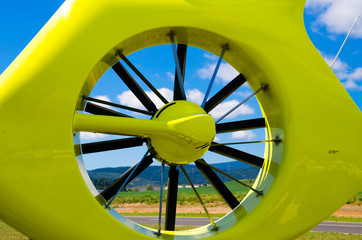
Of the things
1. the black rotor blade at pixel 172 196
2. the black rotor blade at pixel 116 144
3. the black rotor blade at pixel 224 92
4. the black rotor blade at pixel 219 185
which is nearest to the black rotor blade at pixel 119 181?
the black rotor blade at pixel 116 144

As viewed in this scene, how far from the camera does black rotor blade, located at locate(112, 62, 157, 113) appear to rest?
502 cm

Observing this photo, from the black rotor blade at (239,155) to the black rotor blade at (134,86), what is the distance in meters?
1.23

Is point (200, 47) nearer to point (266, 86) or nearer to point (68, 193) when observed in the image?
point (266, 86)

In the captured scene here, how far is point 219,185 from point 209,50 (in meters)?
2.02

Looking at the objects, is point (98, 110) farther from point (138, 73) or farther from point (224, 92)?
point (224, 92)

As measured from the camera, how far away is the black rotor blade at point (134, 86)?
16.5ft

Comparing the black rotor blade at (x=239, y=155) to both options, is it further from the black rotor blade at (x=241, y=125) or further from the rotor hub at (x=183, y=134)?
the rotor hub at (x=183, y=134)

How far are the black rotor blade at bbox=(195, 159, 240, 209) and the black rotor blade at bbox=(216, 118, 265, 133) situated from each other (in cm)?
62

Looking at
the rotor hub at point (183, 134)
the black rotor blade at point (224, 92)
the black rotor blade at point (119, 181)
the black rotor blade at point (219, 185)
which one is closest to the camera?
the rotor hub at point (183, 134)

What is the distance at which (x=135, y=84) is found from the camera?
17.1 feet

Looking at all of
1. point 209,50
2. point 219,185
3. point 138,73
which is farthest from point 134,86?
point 219,185

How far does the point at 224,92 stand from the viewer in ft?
17.7

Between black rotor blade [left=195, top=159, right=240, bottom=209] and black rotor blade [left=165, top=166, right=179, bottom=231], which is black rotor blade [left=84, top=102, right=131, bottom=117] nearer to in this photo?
black rotor blade [left=165, top=166, right=179, bottom=231]

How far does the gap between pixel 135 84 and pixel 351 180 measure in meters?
3.19
